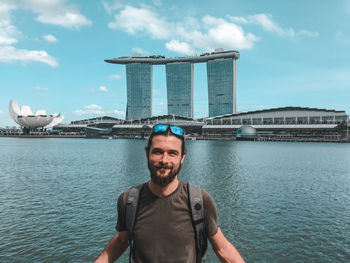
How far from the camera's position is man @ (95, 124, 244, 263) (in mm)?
3305

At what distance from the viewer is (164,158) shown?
10.7 ft

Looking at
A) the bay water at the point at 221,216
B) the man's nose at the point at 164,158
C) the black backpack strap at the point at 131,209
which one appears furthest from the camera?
the bay water at the point at 221,216

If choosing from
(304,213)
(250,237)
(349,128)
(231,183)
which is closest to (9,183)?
(231,183)

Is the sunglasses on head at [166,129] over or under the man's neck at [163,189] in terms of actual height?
over

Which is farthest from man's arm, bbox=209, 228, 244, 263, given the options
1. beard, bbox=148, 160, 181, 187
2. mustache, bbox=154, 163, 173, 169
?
mustache, bbox=154, 163, 173, 169

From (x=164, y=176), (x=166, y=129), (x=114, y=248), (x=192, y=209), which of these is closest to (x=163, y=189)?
(x=164, y=176)

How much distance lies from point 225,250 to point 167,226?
0.79m

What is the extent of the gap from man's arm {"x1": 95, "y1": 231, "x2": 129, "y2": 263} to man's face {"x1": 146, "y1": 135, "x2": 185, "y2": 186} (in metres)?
0.91

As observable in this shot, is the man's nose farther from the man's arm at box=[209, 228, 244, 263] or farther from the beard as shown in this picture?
the man's arm at box=[209, 228, 244, 263]

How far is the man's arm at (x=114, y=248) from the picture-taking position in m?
3.44

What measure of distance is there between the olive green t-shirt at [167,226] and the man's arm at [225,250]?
99 mm

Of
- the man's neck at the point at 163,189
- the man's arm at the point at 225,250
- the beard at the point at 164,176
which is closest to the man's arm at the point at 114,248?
the man's neck at the point at 163,189

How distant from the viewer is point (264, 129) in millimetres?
176375

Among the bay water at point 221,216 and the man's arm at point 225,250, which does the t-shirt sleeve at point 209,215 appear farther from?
the bay water at point 221,216
